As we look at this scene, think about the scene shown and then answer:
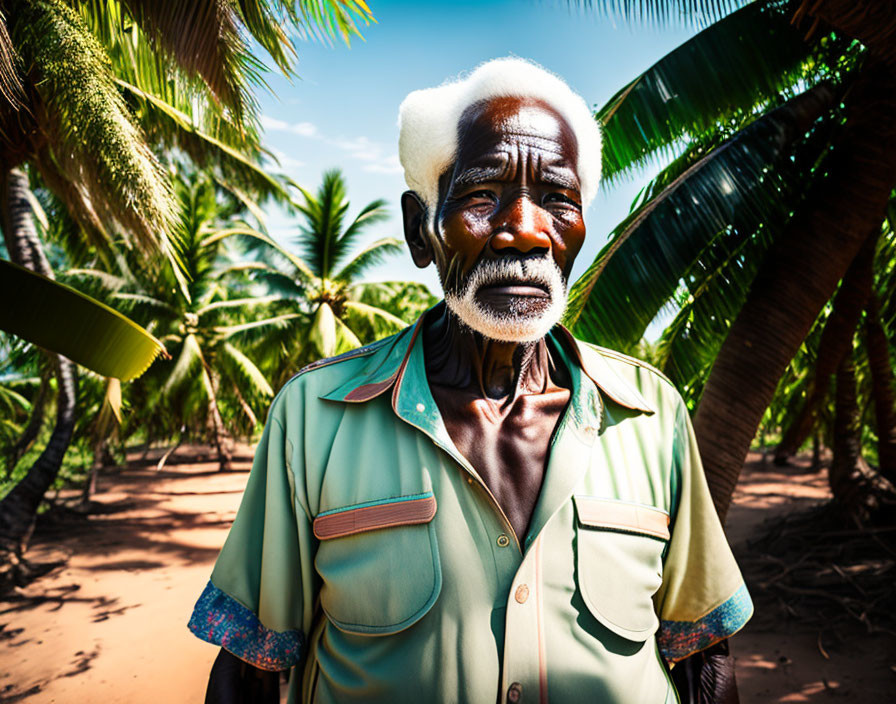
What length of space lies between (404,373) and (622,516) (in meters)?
0.63

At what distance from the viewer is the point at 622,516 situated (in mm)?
1338

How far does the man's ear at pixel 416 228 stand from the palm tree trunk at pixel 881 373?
22.7 ft

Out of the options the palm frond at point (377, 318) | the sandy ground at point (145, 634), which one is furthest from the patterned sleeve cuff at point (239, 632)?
the palm frond at point (377, 318)

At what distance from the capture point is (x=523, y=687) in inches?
46.6

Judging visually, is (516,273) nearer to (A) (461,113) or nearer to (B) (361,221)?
(A) (461,113)

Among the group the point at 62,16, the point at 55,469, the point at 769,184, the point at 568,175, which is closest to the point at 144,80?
the point at 62,16

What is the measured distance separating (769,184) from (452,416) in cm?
400

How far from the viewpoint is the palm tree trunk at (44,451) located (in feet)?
24.6

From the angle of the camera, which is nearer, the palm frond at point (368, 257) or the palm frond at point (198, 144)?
the palm frond at point (198, 144)

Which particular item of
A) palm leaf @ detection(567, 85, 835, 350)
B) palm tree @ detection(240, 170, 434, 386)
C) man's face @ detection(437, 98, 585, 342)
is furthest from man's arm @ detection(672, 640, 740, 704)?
palm tree @ detection(240, 170, 434, 386)

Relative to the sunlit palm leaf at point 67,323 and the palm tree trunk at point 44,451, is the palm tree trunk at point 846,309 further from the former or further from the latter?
the palm tree trunk at point 44,451

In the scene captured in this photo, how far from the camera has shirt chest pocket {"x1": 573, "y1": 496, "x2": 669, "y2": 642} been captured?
49.9 inches

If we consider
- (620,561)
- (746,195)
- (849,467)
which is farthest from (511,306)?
(849,467)

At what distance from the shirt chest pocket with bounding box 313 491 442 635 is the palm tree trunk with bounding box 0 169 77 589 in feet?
26.5
